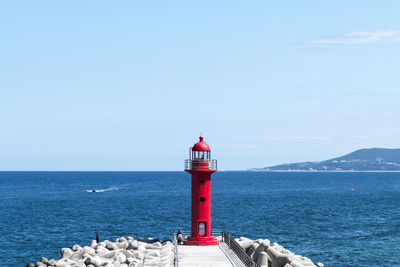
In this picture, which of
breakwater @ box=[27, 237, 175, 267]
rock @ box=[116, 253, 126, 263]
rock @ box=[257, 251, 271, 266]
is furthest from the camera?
rock @ box=[116, 253, 126, 263]

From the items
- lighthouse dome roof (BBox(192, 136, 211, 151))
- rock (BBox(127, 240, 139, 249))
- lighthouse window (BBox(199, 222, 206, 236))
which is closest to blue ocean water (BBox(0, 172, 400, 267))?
rock (BBox(127, 240, 139, 249))

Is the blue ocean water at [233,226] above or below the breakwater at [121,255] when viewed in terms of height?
below

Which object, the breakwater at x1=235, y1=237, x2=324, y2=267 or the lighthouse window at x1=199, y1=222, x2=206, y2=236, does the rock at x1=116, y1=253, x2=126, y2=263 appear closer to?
the lighthouse window at x1=199, y1=222, x2=206, y2=236

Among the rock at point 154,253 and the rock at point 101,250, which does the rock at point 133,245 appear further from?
the rock at point 154,253

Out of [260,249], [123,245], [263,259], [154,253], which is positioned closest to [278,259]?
[260,249]

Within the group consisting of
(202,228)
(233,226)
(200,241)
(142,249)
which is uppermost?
(202,228)

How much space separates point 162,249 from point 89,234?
26.9 meters

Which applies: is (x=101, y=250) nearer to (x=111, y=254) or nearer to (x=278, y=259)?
(x=111, y=254)

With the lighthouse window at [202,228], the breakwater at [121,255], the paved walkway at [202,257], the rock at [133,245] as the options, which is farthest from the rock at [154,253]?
the lighthouse window at [202,228]

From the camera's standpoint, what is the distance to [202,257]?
1073 inches

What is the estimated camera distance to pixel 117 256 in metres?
28.9

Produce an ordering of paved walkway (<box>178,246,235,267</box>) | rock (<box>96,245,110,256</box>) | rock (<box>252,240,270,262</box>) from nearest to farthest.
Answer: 1. paved walkway (<box>178,246,235,267</box>)
2. rock (<box>252,240,270,262</box>)
3. rock (<box>96,245,110,256</box>)

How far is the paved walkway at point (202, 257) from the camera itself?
25547 mm

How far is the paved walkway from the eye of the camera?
25547 millimetres
